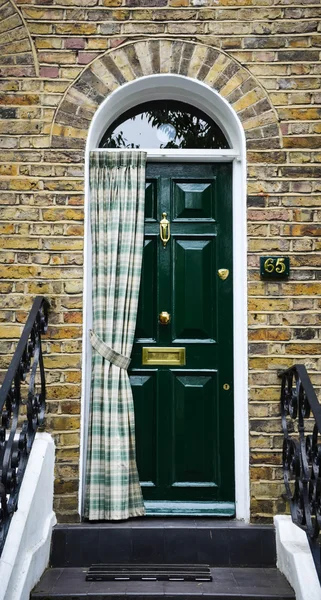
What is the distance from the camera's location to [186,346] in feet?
13.5

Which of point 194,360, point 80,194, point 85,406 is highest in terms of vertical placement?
point 80,194

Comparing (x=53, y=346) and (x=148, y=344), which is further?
(x=148, y=344)

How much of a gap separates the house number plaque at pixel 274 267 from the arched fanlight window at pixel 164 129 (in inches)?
38.0

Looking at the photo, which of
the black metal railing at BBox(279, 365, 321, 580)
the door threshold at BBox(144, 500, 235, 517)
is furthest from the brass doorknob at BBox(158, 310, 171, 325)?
the door threshold at BBox(144, 500, 235, 517)

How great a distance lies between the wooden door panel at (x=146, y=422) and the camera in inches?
159

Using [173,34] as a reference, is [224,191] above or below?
below

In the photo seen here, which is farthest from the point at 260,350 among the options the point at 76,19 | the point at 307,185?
the point at 76,19

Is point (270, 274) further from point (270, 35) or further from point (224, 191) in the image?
point (270, 35)

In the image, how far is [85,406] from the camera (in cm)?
389

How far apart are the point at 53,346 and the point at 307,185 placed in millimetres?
1968

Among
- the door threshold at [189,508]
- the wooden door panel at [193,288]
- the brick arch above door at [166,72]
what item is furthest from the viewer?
the wooden door panel at [193,288]

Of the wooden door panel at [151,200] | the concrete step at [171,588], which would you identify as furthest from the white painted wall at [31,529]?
Result: the wooden door panel at [151,200]

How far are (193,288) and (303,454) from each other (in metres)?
1.43

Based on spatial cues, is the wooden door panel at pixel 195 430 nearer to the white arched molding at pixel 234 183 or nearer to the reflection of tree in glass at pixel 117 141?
the white arched molding at pixel 234 183
